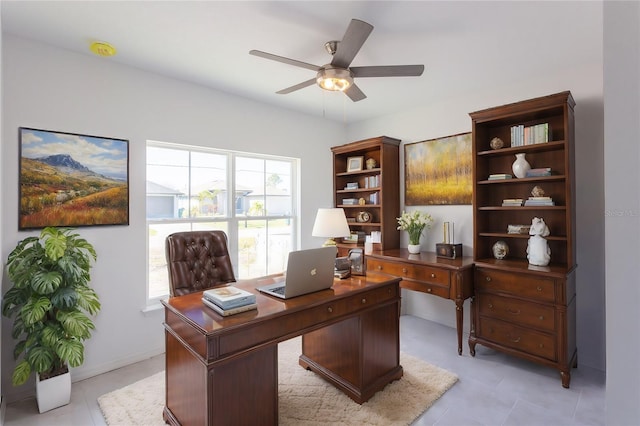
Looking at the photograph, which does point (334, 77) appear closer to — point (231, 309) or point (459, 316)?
point (231, 309)

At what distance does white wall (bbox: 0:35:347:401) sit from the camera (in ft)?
7.34

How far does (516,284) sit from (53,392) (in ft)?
11.6

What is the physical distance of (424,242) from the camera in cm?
384

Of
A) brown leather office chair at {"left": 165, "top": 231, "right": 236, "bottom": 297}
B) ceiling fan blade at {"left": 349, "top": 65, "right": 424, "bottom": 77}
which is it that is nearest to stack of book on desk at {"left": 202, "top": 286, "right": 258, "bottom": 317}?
brown leather office chair at {"left": 165, "top": 231, "right": 236, "bottom": 297}

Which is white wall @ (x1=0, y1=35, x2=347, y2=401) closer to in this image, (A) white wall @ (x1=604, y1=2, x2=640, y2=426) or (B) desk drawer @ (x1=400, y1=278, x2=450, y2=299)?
(B) desk drawer @ (x1=400, y1=278, x2=450, y2=299)

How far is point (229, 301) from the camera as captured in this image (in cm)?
162

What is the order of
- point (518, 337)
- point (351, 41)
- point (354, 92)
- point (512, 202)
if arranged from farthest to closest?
point (512, 202)
point (518, 337)
point (354, 92)
point (351, 41)

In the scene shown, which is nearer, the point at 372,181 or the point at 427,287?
the point at 427,287

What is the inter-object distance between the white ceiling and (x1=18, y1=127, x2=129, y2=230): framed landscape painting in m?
0.72

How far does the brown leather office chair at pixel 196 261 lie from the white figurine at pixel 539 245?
8.48 ft

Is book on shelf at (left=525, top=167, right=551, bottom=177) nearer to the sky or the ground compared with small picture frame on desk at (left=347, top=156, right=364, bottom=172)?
Result: nearer to the ground

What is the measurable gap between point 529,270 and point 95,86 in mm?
3848

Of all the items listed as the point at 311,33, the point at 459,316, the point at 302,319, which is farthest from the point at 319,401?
the point at 311,33

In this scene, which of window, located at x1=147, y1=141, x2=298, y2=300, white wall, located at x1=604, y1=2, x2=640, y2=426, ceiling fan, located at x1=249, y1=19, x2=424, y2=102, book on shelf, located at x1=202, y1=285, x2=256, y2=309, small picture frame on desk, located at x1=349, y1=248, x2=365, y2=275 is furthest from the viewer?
window, located at x1=147, y1=141, x2=298, y2=300
